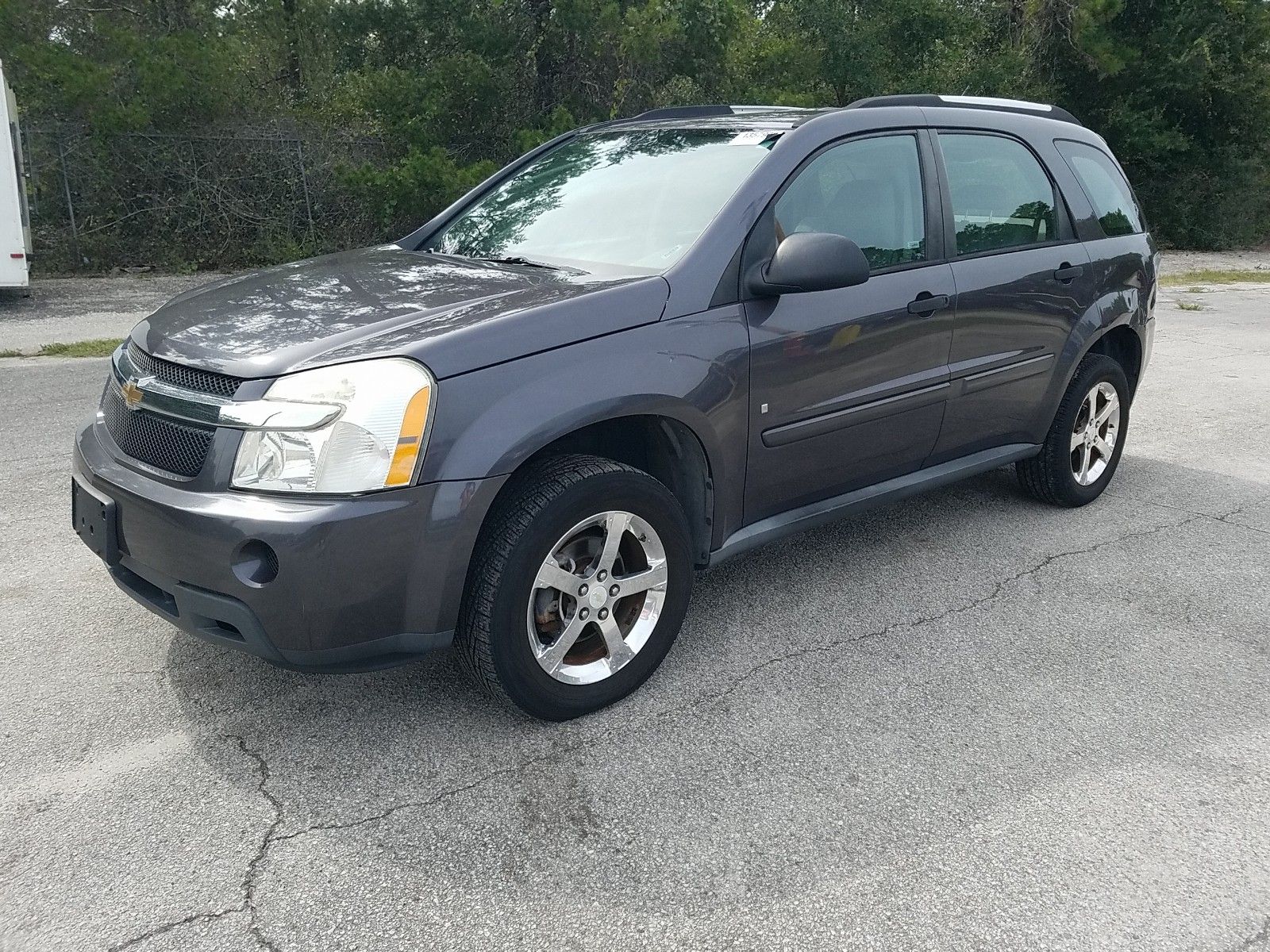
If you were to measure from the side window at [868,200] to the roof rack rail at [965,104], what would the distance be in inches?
6.4

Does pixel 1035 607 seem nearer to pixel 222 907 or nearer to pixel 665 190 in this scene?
pixel 665 190

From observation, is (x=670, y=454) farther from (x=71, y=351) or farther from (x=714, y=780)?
(x=71, y=351)

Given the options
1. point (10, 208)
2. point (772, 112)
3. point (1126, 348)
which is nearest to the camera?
point (772, 112)

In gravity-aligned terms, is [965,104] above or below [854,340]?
above

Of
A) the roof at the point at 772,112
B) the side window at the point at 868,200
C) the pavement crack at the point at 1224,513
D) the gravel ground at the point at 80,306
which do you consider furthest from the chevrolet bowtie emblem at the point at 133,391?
the gravel ground at the point at 80,306

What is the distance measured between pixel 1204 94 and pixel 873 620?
22790 millimetres

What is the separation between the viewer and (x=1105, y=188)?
507cm

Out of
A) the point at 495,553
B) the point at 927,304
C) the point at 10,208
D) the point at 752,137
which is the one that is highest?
the point at 752,137

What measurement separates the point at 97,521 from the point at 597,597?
142cm

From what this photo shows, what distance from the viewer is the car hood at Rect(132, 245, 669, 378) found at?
2.78m

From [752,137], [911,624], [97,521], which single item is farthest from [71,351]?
[911,624]

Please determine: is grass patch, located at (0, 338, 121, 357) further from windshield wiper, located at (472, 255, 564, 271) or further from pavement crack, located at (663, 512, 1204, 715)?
pavement crack, located at (663, 512, 1204, 715)

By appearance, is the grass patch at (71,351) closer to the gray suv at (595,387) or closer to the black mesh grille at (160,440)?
the gray suv at (595,387)

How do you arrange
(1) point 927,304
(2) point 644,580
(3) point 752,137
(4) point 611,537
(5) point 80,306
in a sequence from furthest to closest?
(5) point 80,306 < (1) point 927,304 < (3) point 752,137 < (2) point 644,580 < (4) point 611,537
